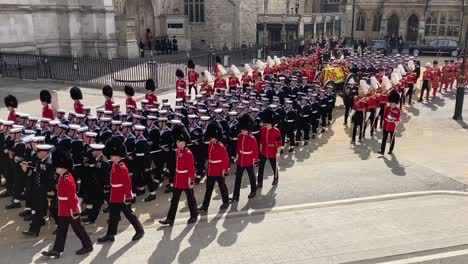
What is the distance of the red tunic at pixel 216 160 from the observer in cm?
886

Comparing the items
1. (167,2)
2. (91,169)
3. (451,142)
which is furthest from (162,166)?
(167,2)

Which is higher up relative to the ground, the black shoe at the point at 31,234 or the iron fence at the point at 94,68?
the iron fence at the point at 94,68

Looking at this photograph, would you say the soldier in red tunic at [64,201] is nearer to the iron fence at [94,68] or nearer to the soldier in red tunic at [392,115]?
the soldier in red tunic at [392,115]

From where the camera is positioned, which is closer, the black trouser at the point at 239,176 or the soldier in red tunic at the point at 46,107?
the black trouser at the point at 239,176

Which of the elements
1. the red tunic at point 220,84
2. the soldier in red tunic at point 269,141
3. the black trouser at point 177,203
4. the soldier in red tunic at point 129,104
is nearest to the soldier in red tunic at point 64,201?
the black trouser at point 177,203

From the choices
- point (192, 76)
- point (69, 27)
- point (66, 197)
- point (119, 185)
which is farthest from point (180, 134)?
point (69, 27)

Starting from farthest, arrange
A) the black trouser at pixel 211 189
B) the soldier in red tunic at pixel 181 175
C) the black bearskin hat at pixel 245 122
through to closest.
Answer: the black bearskin hat at pixel 245 122 → the black trouser at pixel 211 189 → the soldier in red tunic at pixel 181 175

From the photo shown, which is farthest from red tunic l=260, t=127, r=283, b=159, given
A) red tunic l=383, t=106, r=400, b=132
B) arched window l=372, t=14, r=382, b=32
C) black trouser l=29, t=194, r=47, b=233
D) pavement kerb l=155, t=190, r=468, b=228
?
arched window l=372, t=14, r=382, b=32

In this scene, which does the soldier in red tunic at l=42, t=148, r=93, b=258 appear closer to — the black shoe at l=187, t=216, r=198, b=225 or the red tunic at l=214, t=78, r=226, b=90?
the black shoe at l=187, t=216, r=198, b=225

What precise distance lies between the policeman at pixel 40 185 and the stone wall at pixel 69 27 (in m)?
21.4

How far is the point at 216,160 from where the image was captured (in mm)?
8859

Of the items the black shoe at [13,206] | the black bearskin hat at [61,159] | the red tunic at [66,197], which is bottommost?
the black shoe at [13,206]

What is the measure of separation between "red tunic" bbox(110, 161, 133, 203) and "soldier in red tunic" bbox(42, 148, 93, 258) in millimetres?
654

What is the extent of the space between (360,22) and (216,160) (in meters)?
43.0
